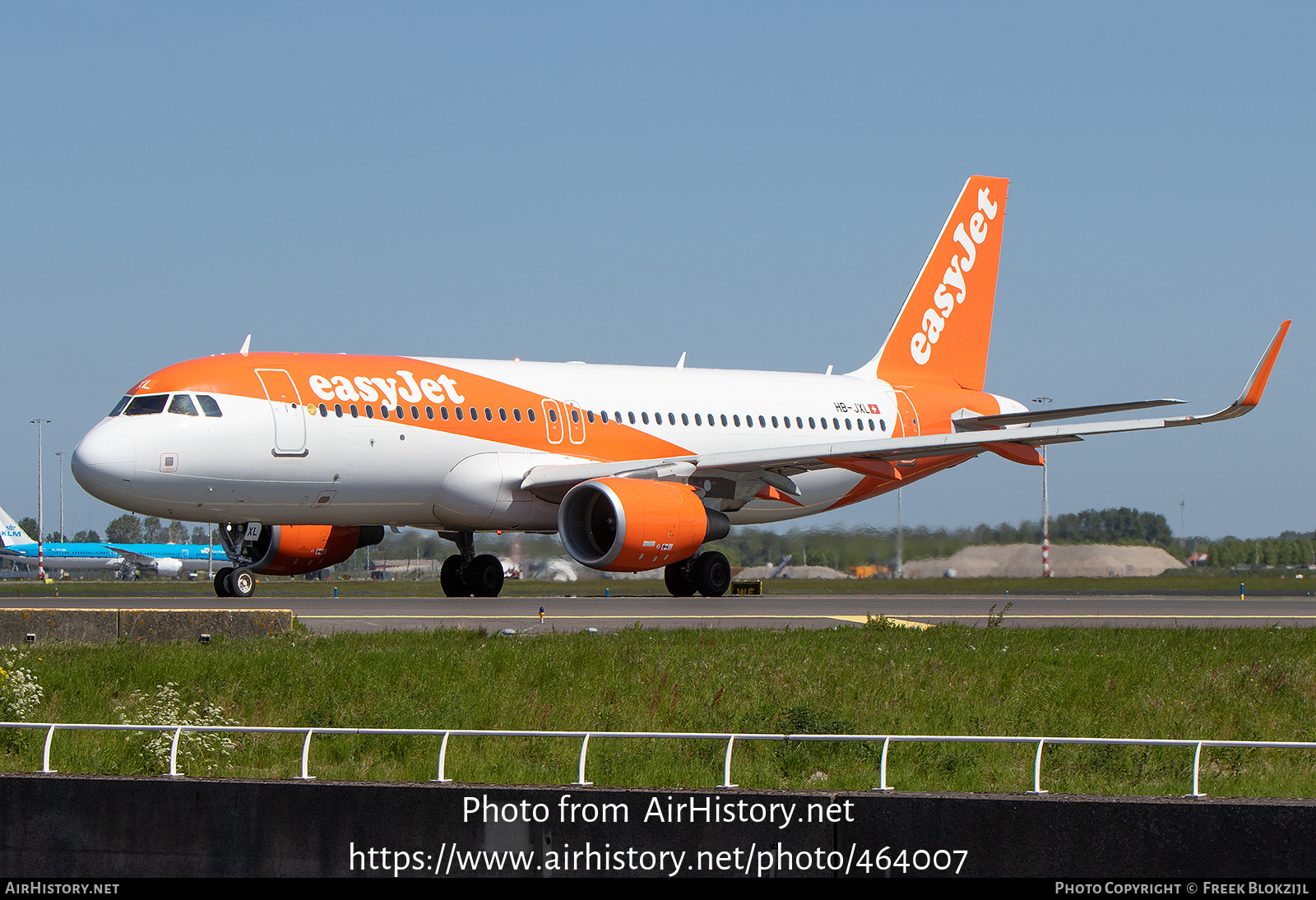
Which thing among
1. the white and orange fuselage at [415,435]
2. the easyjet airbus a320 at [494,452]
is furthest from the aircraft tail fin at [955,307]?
the white and orange fuselage at [415,435]

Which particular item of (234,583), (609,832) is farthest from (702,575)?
(609,832)

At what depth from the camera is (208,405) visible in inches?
933

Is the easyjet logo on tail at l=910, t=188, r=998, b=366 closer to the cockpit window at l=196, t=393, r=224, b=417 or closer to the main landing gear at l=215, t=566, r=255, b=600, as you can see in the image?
the main landing gear at l=215, t=566, r=255, b=600

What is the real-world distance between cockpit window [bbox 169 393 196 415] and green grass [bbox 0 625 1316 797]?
770 centimetres

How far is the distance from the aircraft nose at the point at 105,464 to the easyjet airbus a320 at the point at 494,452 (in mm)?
27

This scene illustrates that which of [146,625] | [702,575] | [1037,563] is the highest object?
[1037,563]

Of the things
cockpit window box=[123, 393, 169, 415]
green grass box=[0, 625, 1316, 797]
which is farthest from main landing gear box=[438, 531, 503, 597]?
green grass box=[0, 625, 1316, 797]

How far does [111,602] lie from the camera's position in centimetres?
2709

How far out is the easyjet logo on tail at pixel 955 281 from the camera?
3475 centimetres

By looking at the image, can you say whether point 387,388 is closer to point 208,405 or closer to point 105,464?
point 208,405

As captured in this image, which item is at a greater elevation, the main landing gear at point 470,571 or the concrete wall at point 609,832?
the main landing gear at point 470,571

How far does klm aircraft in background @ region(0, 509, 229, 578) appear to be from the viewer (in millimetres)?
96500

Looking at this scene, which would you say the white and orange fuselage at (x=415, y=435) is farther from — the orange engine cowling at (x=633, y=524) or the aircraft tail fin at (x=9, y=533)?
the aircraft tail fin at (x=9, y=533)

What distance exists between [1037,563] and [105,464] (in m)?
20.3
